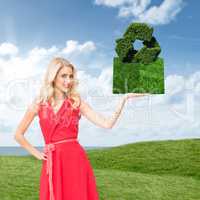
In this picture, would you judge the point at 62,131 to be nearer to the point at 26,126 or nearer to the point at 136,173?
the point at 26,126

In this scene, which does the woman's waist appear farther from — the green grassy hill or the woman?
the green grassy hill

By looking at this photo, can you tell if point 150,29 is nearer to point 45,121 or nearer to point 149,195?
point 149,195

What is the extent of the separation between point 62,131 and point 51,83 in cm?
47

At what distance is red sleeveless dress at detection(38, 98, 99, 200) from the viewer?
4.39 meters

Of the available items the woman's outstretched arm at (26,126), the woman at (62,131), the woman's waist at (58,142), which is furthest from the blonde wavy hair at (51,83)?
the woman's waist at (58,142)

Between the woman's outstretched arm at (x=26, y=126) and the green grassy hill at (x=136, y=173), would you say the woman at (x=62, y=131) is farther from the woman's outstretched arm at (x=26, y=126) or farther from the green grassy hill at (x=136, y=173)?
the green grassy hill at (x=136, y=173)

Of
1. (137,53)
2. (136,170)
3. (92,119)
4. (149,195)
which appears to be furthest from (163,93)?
(92,119)

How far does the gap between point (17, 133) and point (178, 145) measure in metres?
12.6

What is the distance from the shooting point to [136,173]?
12820 mm

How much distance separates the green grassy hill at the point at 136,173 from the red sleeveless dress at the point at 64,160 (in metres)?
5.30

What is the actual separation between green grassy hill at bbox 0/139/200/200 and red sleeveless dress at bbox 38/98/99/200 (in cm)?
530

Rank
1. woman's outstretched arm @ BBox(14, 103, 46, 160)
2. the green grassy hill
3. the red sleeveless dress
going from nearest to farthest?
the red sleeveless dress, woman's outstretched arm @ BBox(14, 103, 46, 160), the green grassy hill

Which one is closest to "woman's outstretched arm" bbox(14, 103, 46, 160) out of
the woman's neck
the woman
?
the woman

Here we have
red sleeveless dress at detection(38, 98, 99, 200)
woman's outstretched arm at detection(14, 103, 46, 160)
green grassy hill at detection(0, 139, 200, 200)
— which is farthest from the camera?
green grassy hill at detection(0, 139, 200, 200)
